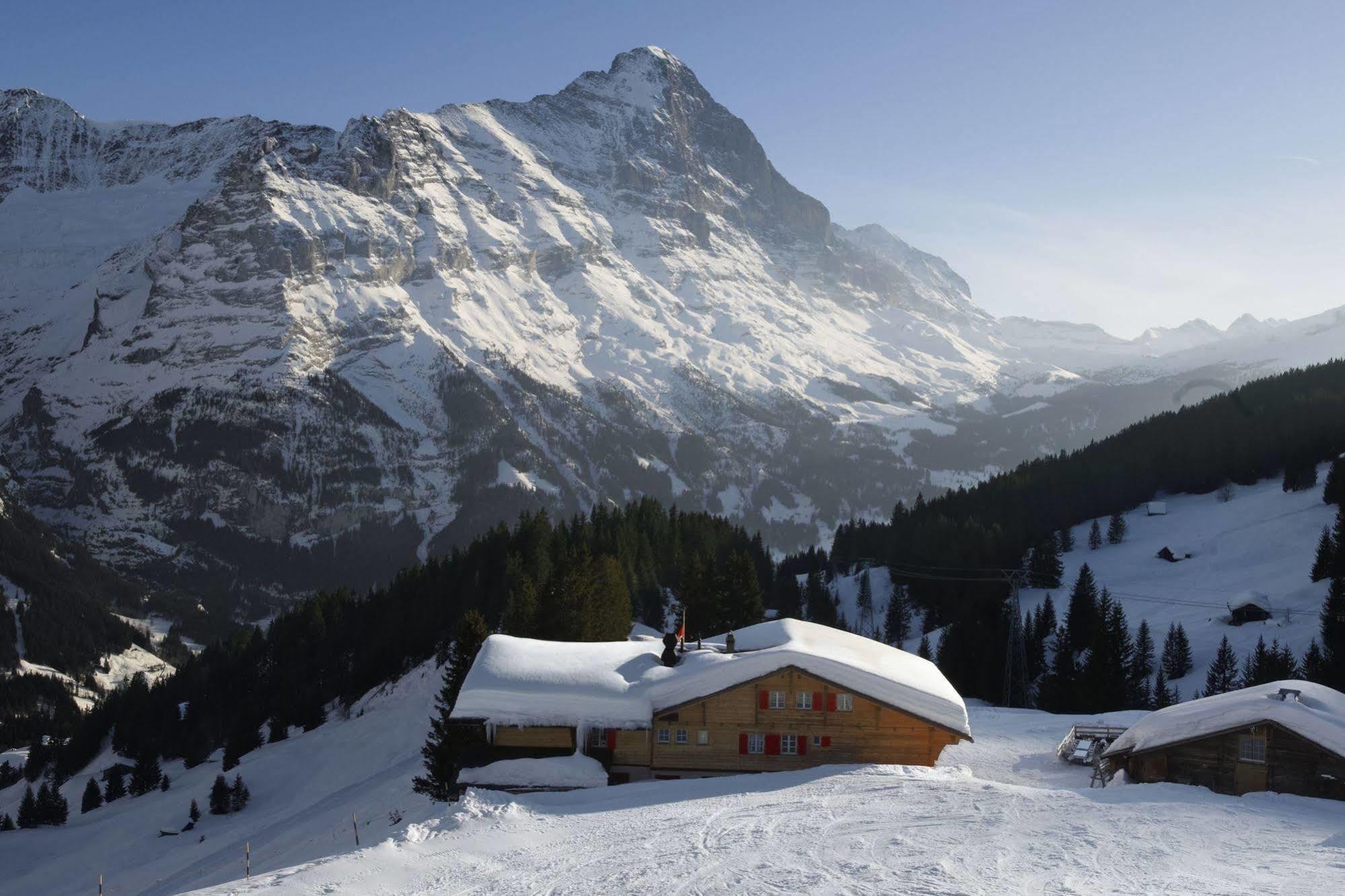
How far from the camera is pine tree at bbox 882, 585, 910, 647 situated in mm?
126125

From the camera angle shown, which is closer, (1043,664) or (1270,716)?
(1270,716)

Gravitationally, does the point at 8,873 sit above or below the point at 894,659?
below

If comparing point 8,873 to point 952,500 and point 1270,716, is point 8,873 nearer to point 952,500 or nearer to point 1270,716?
point 1270,716

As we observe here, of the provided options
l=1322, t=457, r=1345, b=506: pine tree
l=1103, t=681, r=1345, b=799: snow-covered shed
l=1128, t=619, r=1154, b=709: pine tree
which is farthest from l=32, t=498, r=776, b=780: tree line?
l=1322, t=457, r=1345, b=506: pine tree

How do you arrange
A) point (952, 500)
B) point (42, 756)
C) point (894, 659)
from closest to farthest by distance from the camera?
point (894, 659)
point (42, 756)
point (952, 500)

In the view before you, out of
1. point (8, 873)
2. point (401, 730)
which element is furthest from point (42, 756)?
point (401, 730)

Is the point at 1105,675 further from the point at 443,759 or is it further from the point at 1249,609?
the point at 443,759

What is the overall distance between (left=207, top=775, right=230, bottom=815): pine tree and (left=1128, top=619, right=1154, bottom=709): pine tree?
7106cm

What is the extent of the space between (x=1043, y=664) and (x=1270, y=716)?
6162cm

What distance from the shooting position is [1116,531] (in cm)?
13788

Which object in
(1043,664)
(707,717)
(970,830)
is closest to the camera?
(970,830)

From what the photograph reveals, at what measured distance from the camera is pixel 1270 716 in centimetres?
4228

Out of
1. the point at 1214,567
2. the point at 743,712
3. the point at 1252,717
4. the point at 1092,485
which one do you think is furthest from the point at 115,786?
the point at 1092,485

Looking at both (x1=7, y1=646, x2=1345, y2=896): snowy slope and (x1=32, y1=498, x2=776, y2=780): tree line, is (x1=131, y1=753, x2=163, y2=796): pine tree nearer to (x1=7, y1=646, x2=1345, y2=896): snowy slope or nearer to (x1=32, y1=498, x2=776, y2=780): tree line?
(x1=32, y1=498, x2=776, y2=780): tree line
